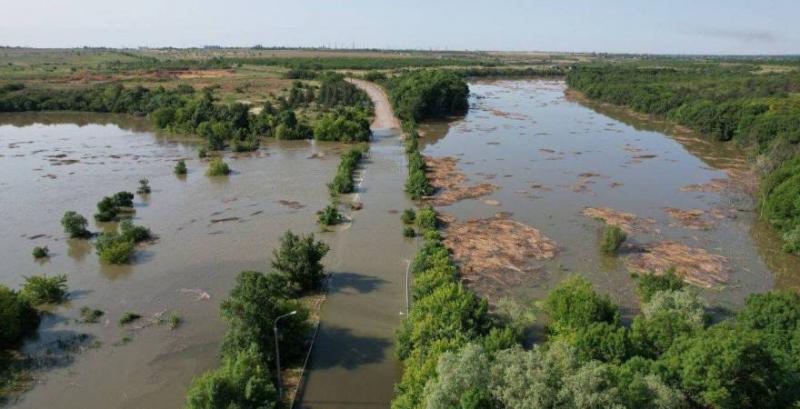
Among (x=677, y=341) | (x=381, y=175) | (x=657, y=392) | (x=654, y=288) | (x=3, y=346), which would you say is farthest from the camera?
(x=381, y=175)

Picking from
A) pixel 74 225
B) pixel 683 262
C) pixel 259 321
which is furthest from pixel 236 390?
pixel 683 262

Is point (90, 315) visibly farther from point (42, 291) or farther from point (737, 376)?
point (737, 376)

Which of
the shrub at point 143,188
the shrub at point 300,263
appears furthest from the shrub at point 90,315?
the shrub at point 143,188

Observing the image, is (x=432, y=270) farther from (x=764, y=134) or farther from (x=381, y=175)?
(x=764, y=134)

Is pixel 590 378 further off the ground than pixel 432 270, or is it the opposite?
pixel 590 378

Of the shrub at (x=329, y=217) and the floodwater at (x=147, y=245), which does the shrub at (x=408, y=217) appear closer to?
Result: the floodwater at (x=147, y=245)

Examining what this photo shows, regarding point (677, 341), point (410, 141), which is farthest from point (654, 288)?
point (410, 141)

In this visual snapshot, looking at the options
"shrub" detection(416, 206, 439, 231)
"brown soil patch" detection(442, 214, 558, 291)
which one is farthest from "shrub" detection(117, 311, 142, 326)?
"shrub" detection(416, 206, 439, 231)

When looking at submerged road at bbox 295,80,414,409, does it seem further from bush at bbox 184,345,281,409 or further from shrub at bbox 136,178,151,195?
shrub at bbox 136,178,151,195
